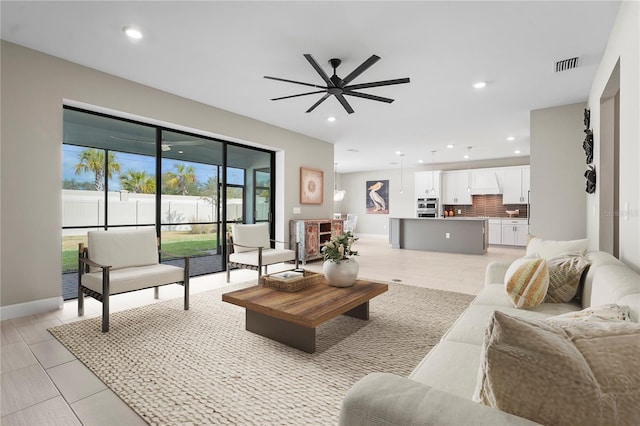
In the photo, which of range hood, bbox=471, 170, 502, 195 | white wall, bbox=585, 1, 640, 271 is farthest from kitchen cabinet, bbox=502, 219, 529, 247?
white wall, bbox=585, 1, 640, 271

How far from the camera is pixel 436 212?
1048cm

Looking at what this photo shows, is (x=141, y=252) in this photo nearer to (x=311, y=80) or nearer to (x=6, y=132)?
(x=6, y=132)

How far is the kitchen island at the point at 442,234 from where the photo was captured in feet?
25.5

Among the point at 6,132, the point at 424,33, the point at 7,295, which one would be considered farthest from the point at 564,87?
the point at 7,295

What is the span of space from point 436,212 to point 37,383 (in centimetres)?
1027

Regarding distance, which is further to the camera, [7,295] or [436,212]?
[436,212]

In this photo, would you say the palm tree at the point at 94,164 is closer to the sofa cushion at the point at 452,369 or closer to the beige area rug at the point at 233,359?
the beige area rug at the point at 233,359

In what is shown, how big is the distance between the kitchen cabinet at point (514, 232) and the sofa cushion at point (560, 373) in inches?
374

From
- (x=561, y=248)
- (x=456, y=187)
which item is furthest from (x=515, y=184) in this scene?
(x=561, y=248)

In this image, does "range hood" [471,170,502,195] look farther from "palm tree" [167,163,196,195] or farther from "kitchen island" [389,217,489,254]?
"palm tree" [167,163,196,195]

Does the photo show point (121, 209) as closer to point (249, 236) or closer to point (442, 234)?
point (249, 236)

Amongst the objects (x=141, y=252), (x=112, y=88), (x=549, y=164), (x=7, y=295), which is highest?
(x=112, y=88)

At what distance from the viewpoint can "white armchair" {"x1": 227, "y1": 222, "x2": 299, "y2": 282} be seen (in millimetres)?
4453

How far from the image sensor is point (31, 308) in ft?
10.6
